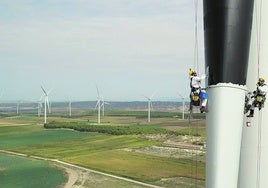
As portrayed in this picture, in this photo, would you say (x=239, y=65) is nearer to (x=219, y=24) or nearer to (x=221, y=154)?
(x=219, y=24)

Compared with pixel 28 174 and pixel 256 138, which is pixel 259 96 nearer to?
pixel 256 138

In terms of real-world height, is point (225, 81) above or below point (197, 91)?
above

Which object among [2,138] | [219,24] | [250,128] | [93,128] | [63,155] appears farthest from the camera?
[93,128]

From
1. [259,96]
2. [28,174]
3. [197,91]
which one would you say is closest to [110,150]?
[28,174]

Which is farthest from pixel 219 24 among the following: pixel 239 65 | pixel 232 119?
pixel 232 119

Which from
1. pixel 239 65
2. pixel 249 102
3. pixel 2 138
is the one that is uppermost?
pixel 239 65

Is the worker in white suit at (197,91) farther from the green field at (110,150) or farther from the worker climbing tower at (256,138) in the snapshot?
the green field at (110,150)

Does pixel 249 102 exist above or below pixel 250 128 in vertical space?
above

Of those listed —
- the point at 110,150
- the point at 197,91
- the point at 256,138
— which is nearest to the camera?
the point at 197,91

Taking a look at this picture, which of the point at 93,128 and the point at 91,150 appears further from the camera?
the point at 93,128
